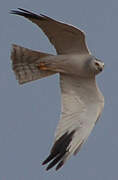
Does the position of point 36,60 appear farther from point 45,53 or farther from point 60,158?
point 60,158

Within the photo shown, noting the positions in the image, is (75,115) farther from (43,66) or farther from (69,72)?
(43,66)

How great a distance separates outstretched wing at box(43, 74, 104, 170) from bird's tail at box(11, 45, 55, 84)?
0.51 meters

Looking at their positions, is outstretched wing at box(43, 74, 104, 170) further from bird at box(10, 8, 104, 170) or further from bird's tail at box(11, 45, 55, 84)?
bird's tail at box(11, 45, 55, 84)

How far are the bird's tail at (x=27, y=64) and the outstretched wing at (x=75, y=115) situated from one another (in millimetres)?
506

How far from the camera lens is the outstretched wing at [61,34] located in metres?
15.5

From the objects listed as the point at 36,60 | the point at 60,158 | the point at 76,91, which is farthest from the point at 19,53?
the point at 60,158

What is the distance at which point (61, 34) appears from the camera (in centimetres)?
1599

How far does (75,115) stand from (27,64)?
1.45 meters

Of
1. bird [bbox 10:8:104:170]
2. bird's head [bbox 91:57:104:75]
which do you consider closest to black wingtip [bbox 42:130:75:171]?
bird [bbox 10:8:104:170]

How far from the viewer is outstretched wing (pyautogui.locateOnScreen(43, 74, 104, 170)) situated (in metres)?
15.4

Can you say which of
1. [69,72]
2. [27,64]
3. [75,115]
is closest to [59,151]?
[75,115]

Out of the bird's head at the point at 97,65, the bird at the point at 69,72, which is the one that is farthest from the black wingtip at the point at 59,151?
the bird's head at the point at 97,65

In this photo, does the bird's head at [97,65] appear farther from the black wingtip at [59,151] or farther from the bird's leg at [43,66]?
the black wingtip at [59,151]

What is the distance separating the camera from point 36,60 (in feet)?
54.5
